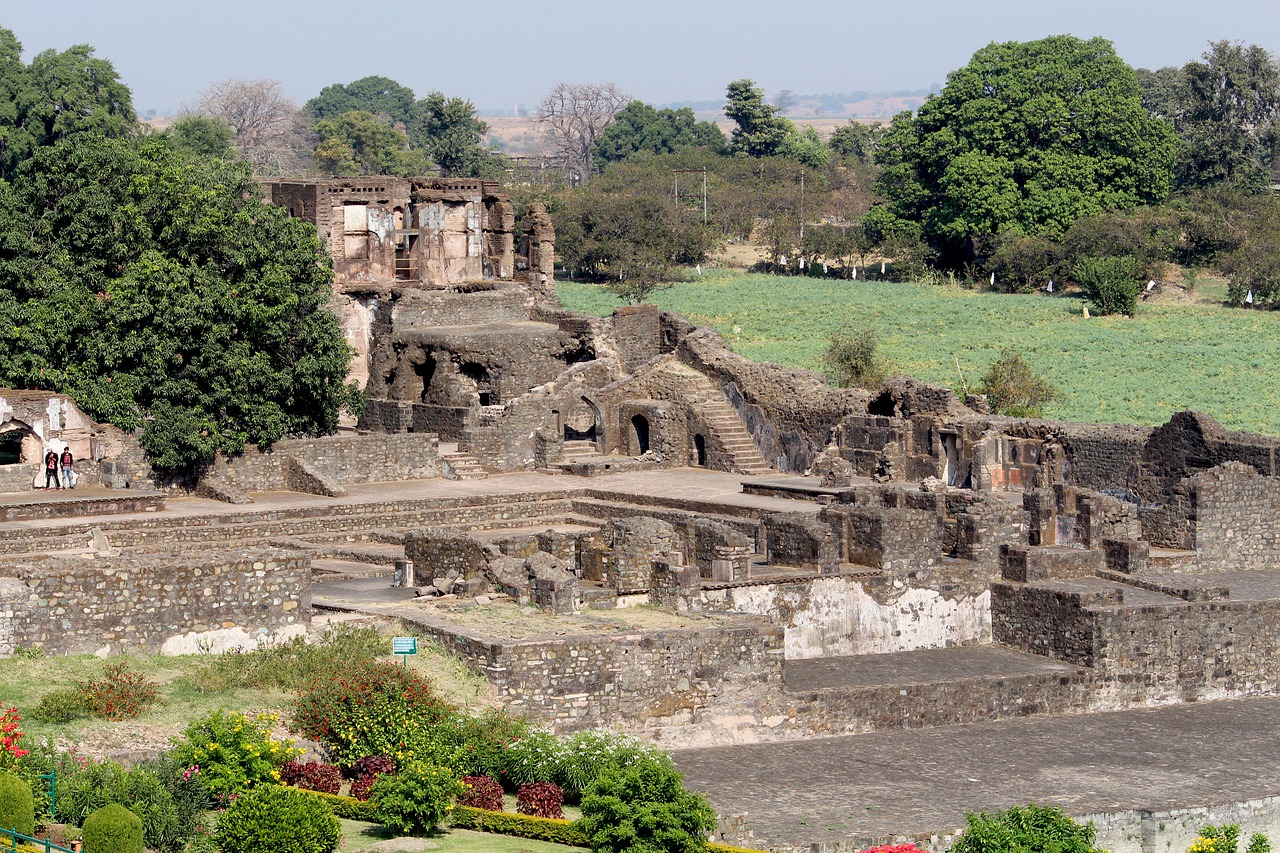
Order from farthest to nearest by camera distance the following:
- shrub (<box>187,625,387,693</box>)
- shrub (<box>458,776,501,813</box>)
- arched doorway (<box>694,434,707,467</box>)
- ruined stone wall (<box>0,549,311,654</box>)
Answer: arched doorway (<box>694,434,707,467</box>), ruined stone wall (<box>0,549,311,654</box>), shrub (<box>187,625,387,693</box>), shrub (<box>458,776,501,813</box>)

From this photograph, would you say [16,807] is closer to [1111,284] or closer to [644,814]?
[644,814]

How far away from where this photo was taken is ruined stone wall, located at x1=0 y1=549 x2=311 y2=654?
989 inches

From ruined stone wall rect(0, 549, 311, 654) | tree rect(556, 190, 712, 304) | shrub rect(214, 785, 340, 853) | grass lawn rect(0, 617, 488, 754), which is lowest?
shrub rect(214, 785, 340, 853)

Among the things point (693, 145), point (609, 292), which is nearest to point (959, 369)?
point (609, 292)

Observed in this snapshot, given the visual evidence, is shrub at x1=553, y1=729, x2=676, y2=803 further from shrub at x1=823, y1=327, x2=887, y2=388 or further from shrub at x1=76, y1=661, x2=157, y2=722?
shrub at x1=823, y1=327, x2=887, y2=388

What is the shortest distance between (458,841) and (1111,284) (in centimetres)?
5282

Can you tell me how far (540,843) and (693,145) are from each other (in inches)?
5130

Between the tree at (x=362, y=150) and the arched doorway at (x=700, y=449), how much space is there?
53288mm

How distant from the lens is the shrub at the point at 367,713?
23.7 metres

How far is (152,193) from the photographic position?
40.7 meters

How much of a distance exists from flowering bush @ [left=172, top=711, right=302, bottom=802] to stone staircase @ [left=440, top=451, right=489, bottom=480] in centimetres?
1943

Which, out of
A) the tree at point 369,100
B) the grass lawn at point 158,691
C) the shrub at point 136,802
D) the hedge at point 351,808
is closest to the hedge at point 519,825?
the hedge at point 351,808

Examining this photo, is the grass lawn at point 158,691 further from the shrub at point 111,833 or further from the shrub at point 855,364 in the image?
the shrub at point 855,364

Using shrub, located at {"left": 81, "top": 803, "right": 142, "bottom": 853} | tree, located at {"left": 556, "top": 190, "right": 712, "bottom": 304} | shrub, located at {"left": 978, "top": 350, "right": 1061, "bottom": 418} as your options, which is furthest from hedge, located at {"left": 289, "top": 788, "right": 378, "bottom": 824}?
tree, located at {"left": 556, "top": 190, "right": 712, "bottom": 304}
